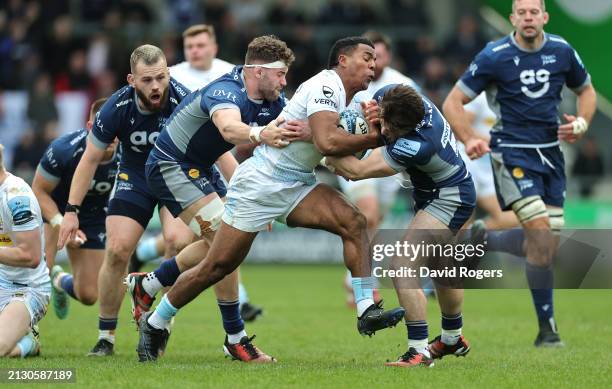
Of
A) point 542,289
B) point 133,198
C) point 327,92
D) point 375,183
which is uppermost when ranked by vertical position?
point 327,92

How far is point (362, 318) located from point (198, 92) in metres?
2.21

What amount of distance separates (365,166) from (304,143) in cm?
49

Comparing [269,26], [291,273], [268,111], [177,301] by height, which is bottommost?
[291,273]

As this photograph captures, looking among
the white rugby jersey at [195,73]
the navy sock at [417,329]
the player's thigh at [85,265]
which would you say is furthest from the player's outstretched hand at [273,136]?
the white rugby jersey at [195,73]

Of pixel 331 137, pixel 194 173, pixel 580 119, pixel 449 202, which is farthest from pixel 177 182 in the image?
pixel 580 119

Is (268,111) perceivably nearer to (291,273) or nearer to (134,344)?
(134,344)

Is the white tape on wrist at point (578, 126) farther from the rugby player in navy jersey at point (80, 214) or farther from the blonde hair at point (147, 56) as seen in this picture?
the rugby player in navy jersey at point (80, 214)

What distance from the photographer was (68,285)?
11750 millimetres

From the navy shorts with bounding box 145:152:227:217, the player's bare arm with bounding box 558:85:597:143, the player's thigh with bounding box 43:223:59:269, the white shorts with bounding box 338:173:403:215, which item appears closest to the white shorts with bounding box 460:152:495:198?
the white shorts with bounding box 338:173:403:215

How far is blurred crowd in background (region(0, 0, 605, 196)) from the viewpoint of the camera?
22.7 m

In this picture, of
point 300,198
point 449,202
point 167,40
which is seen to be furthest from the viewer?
point 167,40

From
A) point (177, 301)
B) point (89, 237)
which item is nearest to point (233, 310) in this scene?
point (177, 301)

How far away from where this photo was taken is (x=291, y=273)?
67.8ft

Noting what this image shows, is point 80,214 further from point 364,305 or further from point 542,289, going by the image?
point 542,289
